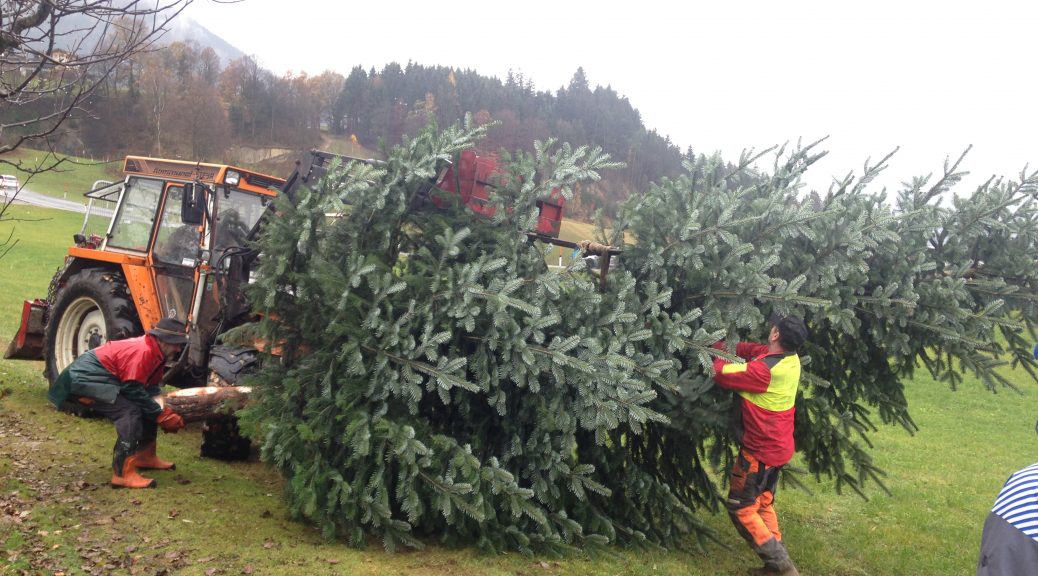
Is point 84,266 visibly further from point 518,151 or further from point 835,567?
point 835,567

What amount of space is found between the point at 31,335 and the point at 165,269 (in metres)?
2.07

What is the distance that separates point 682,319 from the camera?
→ 5504mm

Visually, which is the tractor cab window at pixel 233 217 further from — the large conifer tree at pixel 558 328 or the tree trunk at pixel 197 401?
the large conifer tree at pixel 558 328

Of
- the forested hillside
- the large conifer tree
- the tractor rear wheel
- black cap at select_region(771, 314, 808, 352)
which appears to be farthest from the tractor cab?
the forested hillside

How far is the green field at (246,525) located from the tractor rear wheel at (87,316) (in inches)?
20.5

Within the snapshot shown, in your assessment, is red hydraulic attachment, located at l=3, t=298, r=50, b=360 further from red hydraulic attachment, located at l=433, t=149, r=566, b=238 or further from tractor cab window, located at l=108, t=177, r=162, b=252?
red hydraulic attachment, located at l=433, t=149, r=566, b=238

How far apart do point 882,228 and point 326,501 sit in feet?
14.6

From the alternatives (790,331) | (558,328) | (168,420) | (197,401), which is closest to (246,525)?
(168,420)

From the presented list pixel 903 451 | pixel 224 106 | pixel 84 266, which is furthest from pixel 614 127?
pixel 224 106

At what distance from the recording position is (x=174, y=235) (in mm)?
8469

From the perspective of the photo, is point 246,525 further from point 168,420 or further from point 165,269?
point 165,269

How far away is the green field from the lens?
4785 mm

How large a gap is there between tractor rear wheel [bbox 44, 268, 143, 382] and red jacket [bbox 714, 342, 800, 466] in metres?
6.00

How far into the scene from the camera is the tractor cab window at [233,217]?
26.5ft
